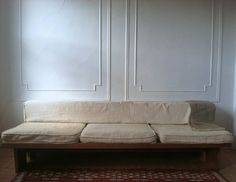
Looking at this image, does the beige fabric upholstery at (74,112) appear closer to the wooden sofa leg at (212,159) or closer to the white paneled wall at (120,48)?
the white paneled wall at (120,48)

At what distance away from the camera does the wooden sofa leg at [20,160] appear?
2801mm

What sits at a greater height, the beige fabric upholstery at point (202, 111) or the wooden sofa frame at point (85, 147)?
the beige fabric upholstery at point (202, 111)

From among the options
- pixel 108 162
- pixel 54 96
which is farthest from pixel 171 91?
pixel 54 96

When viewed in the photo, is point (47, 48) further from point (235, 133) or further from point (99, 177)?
point (235, 133)

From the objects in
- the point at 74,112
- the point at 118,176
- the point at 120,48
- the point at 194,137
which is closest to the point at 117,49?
the point at 120,48

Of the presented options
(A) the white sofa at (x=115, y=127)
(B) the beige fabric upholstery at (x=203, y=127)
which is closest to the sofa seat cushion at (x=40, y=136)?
(A) the white sofa at (x=115, y=127)

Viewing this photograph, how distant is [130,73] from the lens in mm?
3617

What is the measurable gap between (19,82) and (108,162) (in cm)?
157

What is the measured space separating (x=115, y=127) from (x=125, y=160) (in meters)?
0.44

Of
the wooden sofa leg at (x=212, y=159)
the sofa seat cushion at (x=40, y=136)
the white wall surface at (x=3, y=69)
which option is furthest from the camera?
the white wall surface at (x=3, y=69)

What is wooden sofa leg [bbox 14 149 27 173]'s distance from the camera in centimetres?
280

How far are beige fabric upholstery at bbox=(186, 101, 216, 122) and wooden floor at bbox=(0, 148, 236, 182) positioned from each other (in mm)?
455

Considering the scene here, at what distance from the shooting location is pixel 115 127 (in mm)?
3051

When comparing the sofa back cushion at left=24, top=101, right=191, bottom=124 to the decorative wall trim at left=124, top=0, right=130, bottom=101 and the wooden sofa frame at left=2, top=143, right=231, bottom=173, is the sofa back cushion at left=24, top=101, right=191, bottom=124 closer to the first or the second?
the decorative wall trim at left=124, top=0, right=130, bottom=101
